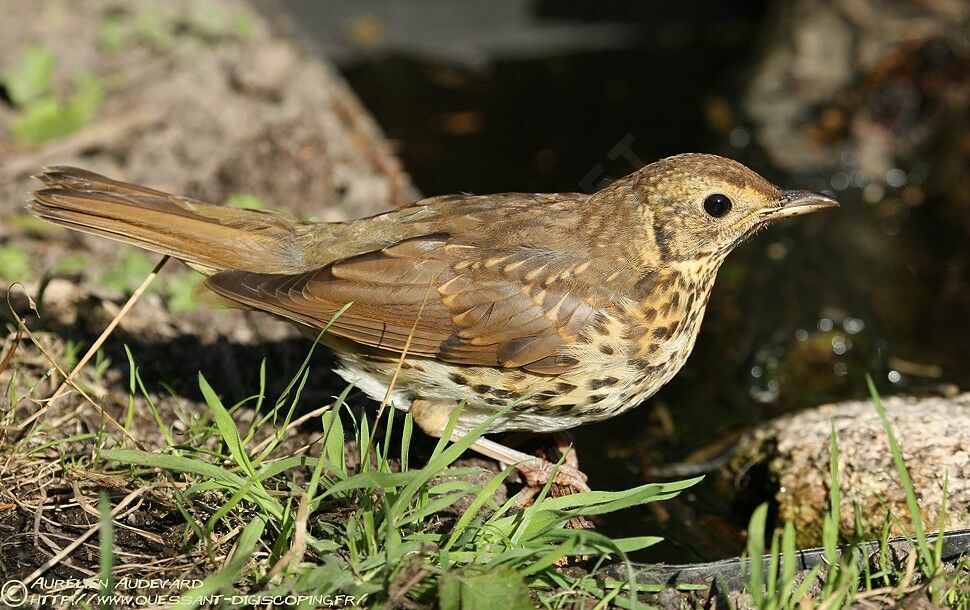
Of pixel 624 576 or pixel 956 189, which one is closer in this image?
pixel 624 576

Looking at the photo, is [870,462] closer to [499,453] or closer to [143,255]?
[499,453]

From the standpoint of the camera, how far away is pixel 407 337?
380 cm

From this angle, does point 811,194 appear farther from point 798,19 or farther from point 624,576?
point 798,19

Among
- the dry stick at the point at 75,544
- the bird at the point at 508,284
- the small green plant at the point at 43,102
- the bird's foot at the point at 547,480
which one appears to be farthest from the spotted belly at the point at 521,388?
the small green plant at the point at 43,102

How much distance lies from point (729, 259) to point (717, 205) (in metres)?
2.76

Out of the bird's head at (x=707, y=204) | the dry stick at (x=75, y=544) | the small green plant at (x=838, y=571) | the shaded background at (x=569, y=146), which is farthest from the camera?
the shaded background at (x=569, y=146)

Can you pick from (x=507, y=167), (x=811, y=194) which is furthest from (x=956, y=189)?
(x=811, y=194)

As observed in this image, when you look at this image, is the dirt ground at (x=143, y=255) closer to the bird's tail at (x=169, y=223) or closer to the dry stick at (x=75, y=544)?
the dry stick at (x=75, y=544)

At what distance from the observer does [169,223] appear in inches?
155

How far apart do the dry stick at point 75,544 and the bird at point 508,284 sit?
76 centimetres

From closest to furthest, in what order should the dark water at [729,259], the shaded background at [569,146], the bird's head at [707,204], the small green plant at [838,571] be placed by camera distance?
the small green plant at [838,571], the bird's head at [707,204], the shaded background at [569,146], the dark water at [729,259]

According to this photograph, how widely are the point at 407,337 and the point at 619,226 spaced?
85cm

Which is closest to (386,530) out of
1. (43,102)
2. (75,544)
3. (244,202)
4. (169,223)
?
(75,544)

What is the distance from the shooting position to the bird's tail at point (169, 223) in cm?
388
